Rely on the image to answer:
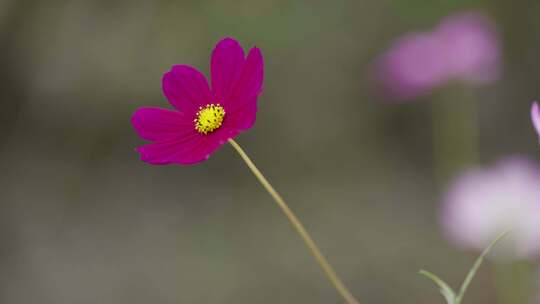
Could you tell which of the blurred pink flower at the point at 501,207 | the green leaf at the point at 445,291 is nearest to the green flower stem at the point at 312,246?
the green leaf at the point at 445,291

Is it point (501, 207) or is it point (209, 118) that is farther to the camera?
point (501, 207)

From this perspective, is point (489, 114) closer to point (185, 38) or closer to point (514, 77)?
point (514, 77)

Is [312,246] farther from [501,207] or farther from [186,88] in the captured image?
[501,207]

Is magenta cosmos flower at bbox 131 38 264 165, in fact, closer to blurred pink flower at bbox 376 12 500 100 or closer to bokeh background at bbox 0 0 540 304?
blurred pink flower at bbox 376 12 500 100

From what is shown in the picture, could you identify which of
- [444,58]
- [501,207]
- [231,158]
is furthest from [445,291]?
[231,158]

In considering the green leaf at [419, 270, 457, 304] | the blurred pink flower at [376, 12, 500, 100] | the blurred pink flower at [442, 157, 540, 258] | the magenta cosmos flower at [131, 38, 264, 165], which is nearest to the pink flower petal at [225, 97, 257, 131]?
the magenta cosmos flower at [131, 38, 264, 165]

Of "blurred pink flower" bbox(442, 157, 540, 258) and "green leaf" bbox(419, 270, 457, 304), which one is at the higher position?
"green leaf" bbox(419, 270, 457, 304)

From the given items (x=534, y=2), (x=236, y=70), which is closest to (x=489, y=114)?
(x=534, y=2)

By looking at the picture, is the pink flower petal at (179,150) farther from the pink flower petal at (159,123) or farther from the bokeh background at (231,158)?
the bokeh background at (231,158)
